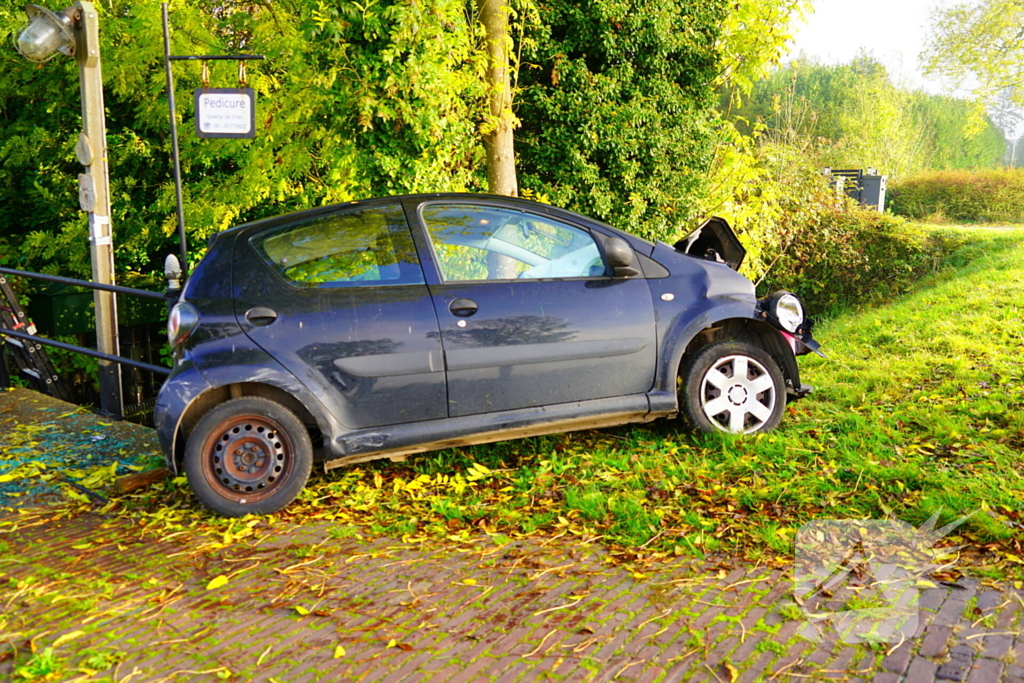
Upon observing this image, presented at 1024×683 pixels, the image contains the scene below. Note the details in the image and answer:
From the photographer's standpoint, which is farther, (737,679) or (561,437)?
(561,437)

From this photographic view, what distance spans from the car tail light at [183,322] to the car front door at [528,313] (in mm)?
1345

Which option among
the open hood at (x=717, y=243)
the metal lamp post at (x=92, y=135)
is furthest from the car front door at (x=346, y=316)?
the metal lamp post at (x=92, y=135)

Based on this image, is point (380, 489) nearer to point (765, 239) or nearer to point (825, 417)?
point (825, 417)

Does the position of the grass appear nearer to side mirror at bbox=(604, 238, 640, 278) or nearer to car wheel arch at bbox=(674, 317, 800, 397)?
car wheel arch at bbox=(674, 317, 800, 397)

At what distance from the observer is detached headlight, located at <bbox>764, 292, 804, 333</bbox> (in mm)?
5906

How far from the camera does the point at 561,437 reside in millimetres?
6266

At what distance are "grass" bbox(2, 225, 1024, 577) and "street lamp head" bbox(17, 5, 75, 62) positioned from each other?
3.78m

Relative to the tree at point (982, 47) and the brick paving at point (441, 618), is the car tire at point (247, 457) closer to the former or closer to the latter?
the brick paving at point (441, 618)

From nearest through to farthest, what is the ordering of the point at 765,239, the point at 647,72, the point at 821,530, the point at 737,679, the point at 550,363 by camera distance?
the point at 737,679, the point at 821,530, the point at 550,363, the point at 647,72, the point at 765,239

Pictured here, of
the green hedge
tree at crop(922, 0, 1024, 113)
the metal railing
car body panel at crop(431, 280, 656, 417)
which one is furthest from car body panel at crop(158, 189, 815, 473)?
tree at crop(922, 0, 1024, 113)

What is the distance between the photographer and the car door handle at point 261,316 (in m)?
4.95

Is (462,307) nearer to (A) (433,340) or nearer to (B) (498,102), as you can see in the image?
(A) (433,340)

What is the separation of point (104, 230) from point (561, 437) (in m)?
4.25

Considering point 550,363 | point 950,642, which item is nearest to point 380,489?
point 550,363
